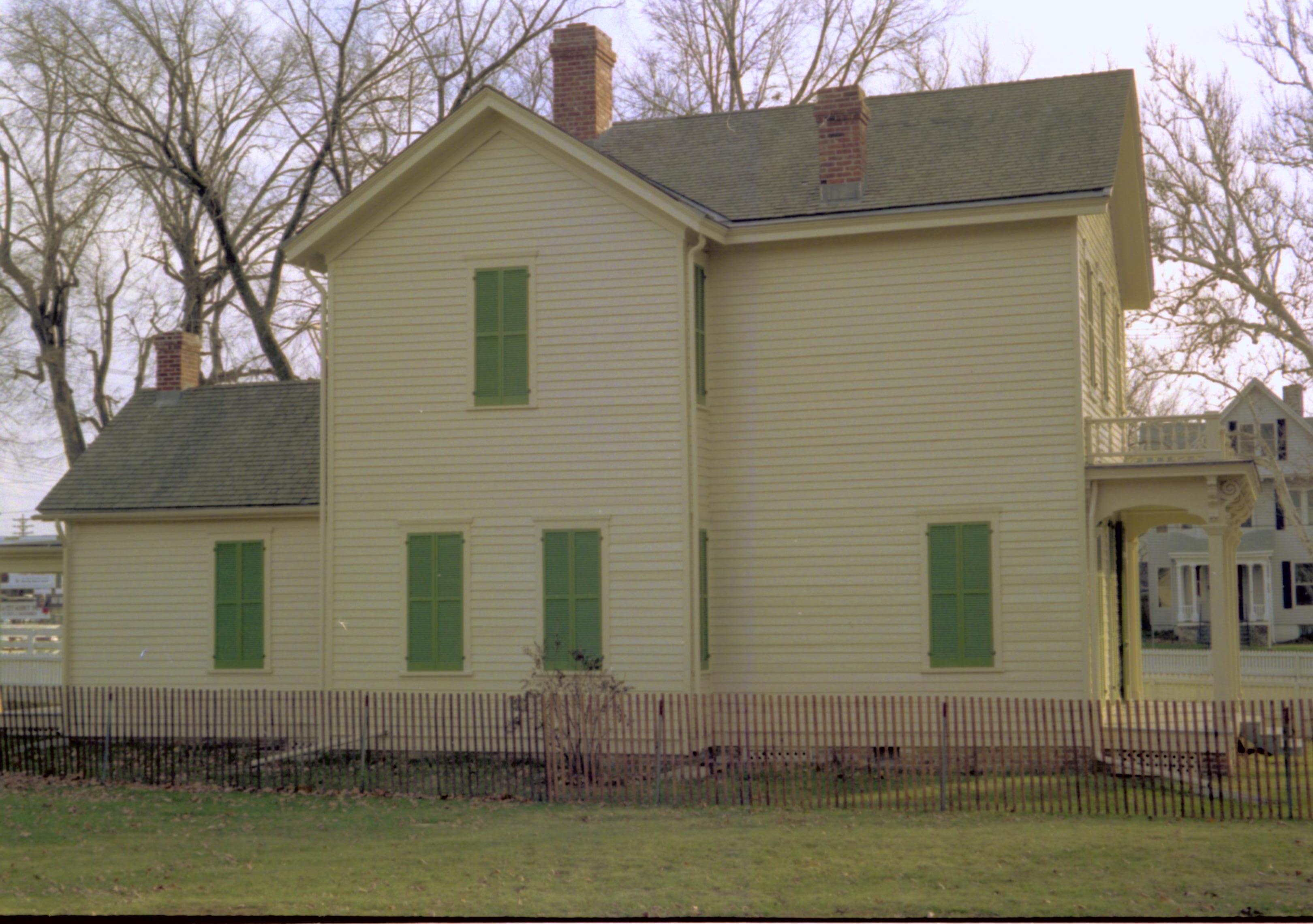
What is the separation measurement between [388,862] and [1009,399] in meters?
9.73

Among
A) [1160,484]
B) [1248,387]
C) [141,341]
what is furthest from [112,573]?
[1248,387]

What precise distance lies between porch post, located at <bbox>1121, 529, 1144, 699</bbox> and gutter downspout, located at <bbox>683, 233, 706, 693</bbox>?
26.4 ft

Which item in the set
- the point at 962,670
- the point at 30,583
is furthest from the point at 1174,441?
the point at 30,583

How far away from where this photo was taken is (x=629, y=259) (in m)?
18.1

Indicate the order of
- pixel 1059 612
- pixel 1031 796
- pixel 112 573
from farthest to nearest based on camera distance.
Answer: pixel 112 573, pixel 1059 612, pixel 1031 796

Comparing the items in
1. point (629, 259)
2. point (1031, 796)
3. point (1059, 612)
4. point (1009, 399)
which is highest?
point (629, 259)

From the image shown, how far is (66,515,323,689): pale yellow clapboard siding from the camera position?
69.1 ft

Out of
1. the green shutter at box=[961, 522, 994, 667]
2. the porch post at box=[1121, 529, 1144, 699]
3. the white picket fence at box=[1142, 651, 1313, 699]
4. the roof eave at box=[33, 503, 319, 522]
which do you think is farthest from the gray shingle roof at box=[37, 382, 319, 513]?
the white picket fence at box=[1142, 651, 1313, 699]

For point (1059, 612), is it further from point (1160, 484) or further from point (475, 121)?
point (475, 121)

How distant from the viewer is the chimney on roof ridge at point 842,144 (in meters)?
19.0

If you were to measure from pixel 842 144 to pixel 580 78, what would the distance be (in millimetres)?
4949

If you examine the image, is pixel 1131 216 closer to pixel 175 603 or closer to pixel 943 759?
pixel 943 759

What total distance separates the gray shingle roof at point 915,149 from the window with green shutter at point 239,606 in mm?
8354

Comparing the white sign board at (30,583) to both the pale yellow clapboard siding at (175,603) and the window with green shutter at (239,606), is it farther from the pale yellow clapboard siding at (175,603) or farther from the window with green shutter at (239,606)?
the window with green shutter at (239,606)
